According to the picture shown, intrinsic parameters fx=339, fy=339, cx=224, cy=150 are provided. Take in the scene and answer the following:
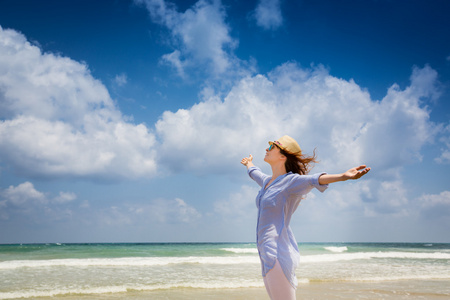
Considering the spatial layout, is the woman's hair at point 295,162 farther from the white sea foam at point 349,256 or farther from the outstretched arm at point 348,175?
the white sea foam at point 349,256

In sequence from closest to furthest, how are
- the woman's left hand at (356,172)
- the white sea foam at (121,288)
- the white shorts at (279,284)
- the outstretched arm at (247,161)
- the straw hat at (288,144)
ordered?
the woman's left hand at (356,172) → the white shorts at (279,284) → the straw hat at (288,144) → the outstretched arm at (247,161) → the white sea foam at (121,288)

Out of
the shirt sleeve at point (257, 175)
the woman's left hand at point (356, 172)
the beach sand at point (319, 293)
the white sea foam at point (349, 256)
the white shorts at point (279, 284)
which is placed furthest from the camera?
the white sea foam at point (349, 256)

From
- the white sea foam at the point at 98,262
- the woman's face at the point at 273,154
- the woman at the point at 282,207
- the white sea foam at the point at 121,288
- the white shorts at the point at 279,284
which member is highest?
the woman's face at the point at 273,154

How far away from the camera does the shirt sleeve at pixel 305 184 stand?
244 centimetres

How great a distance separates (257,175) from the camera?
337 centimetres

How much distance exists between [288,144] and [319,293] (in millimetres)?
6627

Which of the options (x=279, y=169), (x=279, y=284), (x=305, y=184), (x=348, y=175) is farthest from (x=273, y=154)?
(x=279, y=284)

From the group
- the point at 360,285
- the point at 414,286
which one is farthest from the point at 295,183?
the point at 414,286

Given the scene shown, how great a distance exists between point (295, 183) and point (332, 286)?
7905mm

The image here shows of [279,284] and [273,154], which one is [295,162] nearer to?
[273,154]

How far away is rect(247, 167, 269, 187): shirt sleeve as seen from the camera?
328 centimetres

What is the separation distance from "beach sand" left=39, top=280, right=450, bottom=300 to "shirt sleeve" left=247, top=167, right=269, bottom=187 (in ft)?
16.9

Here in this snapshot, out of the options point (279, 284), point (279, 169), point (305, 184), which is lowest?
point (279, 284)

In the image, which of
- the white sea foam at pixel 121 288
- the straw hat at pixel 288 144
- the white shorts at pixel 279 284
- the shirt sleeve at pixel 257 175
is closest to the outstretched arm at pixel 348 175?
the straw hat at pixel 288 144
